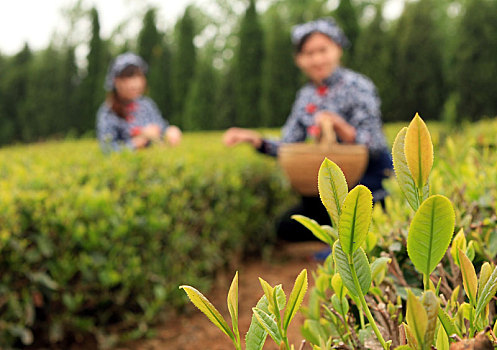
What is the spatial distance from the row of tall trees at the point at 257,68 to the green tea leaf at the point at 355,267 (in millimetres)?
8174

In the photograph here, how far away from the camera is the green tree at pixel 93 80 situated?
20250mm

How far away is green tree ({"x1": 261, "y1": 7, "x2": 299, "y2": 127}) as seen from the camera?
15.4 metres

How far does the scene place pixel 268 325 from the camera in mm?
574

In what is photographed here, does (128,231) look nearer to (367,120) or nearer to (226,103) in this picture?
(367,120)

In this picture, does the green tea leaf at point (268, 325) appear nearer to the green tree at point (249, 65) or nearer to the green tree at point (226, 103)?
the green tree at point (249, 65)

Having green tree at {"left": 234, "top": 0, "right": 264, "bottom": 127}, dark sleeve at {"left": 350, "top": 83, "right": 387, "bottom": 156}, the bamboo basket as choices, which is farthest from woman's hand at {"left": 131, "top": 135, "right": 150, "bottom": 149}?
green tree at {"left": 234, "top": 0, "right": 264, "bottom": 127}

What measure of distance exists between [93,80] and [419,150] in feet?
70.4

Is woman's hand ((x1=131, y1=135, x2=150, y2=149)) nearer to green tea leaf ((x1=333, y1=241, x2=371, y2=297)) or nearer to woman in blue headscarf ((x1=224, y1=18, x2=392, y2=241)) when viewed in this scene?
woman in blue headscarf ((x1=224, y1=18, x2=392, y2=241))

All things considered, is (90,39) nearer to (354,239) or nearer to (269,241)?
(269,241)

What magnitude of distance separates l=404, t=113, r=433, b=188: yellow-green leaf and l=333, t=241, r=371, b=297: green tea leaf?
0.36 feet

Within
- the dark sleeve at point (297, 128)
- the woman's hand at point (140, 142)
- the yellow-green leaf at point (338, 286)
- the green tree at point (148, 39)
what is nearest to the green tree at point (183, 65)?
the green tree at point (148, 39)

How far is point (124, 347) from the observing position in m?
3.20

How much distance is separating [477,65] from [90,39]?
1528 cm

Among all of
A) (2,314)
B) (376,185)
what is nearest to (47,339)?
(2,314)
